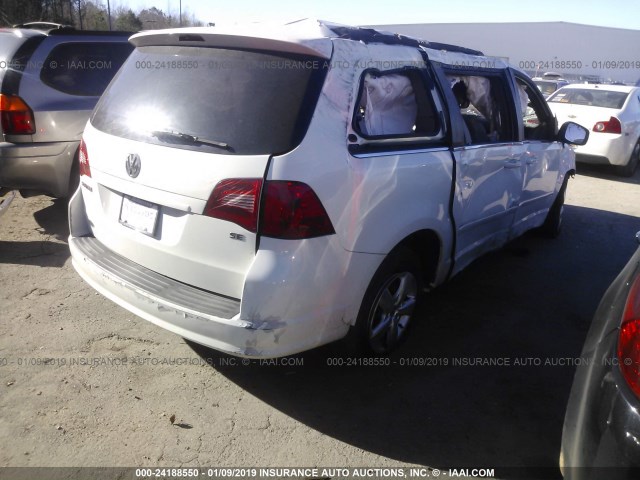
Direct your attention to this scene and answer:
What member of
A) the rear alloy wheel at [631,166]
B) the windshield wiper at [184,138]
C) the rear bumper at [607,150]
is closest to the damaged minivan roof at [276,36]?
the windshield wiper at [184,138]

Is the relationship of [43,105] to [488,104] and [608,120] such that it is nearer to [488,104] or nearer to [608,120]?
[488,104]

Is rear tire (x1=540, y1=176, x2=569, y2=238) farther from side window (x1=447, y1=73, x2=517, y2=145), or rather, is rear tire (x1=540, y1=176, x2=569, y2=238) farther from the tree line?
the tree line

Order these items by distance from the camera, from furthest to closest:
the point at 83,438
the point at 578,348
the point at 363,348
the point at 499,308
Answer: the point at 499,308
the point at 578,348
the point at 363,348
the point at 83,438

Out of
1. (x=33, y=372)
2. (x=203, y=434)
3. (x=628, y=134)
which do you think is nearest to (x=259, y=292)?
(x=203, y=434)

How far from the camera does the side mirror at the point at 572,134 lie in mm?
5031

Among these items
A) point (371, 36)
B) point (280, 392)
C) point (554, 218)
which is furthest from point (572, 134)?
point (280, 392)

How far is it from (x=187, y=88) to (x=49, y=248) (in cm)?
294

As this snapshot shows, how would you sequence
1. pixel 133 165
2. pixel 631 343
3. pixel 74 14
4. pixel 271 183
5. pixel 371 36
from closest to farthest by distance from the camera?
1. pixel 631 343
2. pixel 271 183
3. pixel 133 165
4. pixel 371 36
5. pixel 74 14

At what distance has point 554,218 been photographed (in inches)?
227

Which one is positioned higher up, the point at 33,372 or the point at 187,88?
the point at 187,88

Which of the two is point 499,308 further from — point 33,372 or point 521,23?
point 521,23

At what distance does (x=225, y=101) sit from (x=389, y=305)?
1494 mm

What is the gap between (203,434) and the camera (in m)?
2.68

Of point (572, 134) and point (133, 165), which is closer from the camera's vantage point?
point (133, 165)
